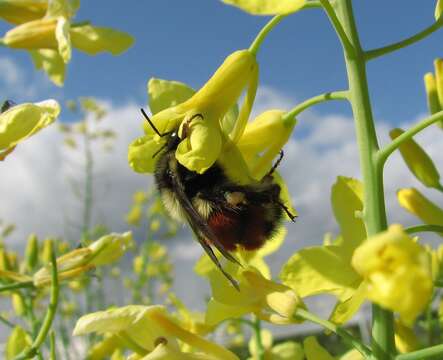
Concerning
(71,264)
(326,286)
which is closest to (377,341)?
(326,286)

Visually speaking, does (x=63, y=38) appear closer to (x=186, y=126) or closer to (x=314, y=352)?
(x=186, y=126)

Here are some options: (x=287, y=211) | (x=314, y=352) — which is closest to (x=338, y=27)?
(x=287, y=211)

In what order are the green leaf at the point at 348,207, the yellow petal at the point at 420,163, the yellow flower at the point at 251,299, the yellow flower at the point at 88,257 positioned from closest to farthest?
1. the yellow flower at the point at 251,299
2. the green leaf at the point at 348,207
3. the yellow petal at the point at 420,163
4. the yellow flower at the point at 88,257

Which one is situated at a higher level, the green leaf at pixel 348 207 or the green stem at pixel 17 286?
the green leaf at pixel 348 207

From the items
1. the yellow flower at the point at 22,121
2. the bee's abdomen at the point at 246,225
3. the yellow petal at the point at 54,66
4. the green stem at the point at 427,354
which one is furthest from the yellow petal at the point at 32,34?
the green stem at the point at 427,354

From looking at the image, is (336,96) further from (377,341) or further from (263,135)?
(377,341)

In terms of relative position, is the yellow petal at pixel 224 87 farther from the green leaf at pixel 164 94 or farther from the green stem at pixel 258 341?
the green stem at pixel 258 341

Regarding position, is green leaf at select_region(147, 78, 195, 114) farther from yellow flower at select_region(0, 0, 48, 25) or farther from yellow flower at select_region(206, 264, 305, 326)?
yellow flower at select_region(0, 0, 48, 25)
